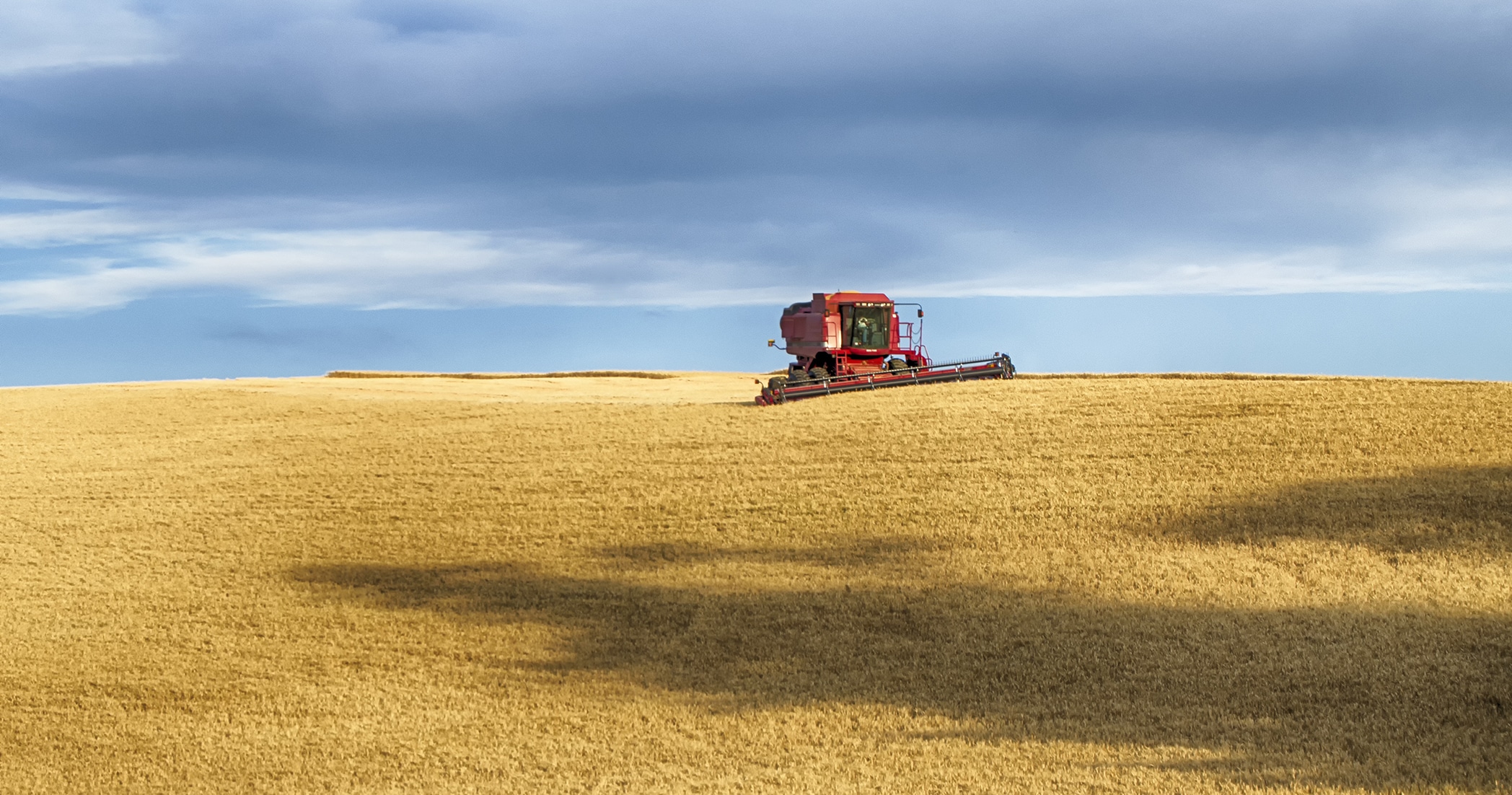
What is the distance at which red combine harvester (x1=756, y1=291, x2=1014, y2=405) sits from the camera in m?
28.9

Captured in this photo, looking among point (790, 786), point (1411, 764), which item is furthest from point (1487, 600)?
point (790, 786)

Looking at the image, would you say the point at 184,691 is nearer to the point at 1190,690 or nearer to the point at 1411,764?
the point at 1190,690

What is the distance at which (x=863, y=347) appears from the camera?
3020 cm

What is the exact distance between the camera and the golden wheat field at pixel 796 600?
404 inches

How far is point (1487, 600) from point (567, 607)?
10.8 metres

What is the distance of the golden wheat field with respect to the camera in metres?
10.2

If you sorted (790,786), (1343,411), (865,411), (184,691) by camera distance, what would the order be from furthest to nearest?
(865,411) → (1343,411) → (184,691) → (790,786)

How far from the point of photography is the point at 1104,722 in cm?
1063

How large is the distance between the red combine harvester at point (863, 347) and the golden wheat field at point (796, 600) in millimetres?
3993

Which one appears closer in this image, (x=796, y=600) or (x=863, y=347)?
(x=796, y=600)

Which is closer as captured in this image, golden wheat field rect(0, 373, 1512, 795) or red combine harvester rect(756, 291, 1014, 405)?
golden wheat field rect(0, 373, 1512, 795)

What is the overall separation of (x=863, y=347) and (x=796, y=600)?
54.5ft

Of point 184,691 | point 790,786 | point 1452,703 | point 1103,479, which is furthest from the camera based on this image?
point 1103,479

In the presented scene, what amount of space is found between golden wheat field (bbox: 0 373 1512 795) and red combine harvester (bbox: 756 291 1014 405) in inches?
157
